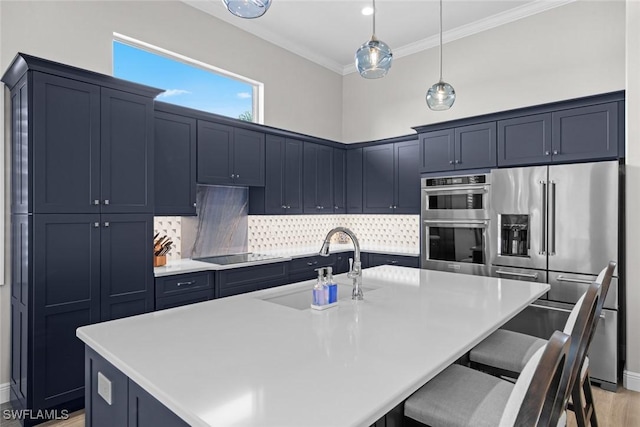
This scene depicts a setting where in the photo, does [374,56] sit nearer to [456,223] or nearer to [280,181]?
[456,223]

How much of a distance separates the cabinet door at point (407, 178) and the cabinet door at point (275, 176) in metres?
1.49

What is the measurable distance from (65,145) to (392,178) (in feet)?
12.0

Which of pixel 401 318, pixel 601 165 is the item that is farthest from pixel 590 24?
pixel 401 318

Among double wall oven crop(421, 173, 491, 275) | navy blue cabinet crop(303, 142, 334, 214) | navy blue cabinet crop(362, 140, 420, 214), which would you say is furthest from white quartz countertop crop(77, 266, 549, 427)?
navy blue cabinet crop(303, 142, 334, 214)

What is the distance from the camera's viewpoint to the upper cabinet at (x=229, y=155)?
3865 mm

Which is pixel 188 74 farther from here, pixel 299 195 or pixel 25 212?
pixel 25 212

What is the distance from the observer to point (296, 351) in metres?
1.38

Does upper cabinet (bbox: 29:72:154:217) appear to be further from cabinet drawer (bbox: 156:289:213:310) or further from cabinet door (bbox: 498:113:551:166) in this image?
cabinet door (bbox: 498:113:551:166)

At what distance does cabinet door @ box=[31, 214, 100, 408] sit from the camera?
260cm

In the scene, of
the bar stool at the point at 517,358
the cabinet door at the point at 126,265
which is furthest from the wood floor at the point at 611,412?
the cabinet door at the point at 126,265

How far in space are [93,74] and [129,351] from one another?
7.67ft

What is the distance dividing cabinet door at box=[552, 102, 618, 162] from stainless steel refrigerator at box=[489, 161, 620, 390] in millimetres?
219

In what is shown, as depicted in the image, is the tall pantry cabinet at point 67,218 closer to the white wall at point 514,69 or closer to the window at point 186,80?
the window at point 186,80

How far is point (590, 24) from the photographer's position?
390cm
